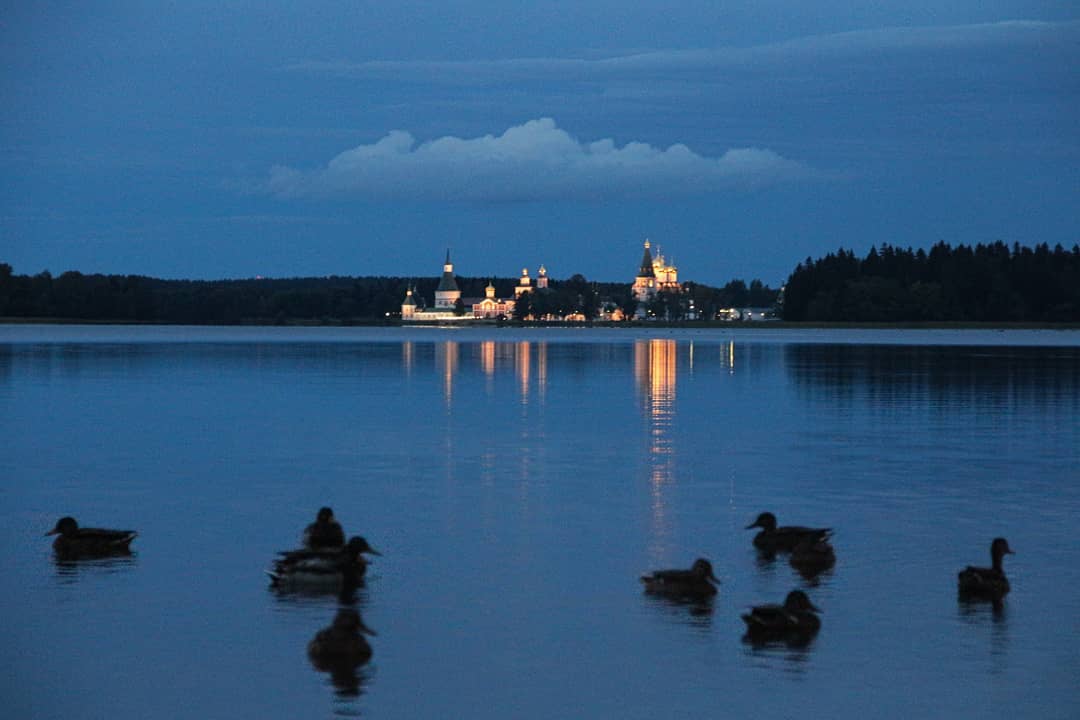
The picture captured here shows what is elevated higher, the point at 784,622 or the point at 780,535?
the point at 780,535

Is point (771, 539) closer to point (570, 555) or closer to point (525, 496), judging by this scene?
point (570, 555)

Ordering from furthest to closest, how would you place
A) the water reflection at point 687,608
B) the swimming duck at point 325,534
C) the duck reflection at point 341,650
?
the swimming duck at point 325,534
the water reflection at point 687,608
the duck reflection at point 341,650

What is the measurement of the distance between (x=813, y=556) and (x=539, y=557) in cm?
333

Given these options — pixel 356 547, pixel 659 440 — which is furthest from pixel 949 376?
pixel 356 547

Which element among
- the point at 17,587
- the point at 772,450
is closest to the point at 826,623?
the point at 17,587

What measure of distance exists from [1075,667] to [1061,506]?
1004 cm

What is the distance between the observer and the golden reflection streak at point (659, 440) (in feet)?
68.6

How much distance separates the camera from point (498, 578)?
17.7m

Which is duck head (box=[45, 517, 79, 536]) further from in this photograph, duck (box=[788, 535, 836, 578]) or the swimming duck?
duck (box=[788, 535, 836, 578])

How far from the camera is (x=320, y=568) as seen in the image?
55.8 ft

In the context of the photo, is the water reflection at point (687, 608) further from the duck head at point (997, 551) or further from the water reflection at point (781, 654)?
the duck head at point (997, 551)

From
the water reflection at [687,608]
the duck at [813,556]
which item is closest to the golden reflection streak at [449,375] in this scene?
the duck at [813,556]

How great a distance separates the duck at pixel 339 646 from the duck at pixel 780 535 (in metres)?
6.49

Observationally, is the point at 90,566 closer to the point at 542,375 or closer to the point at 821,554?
the point at 821,554
